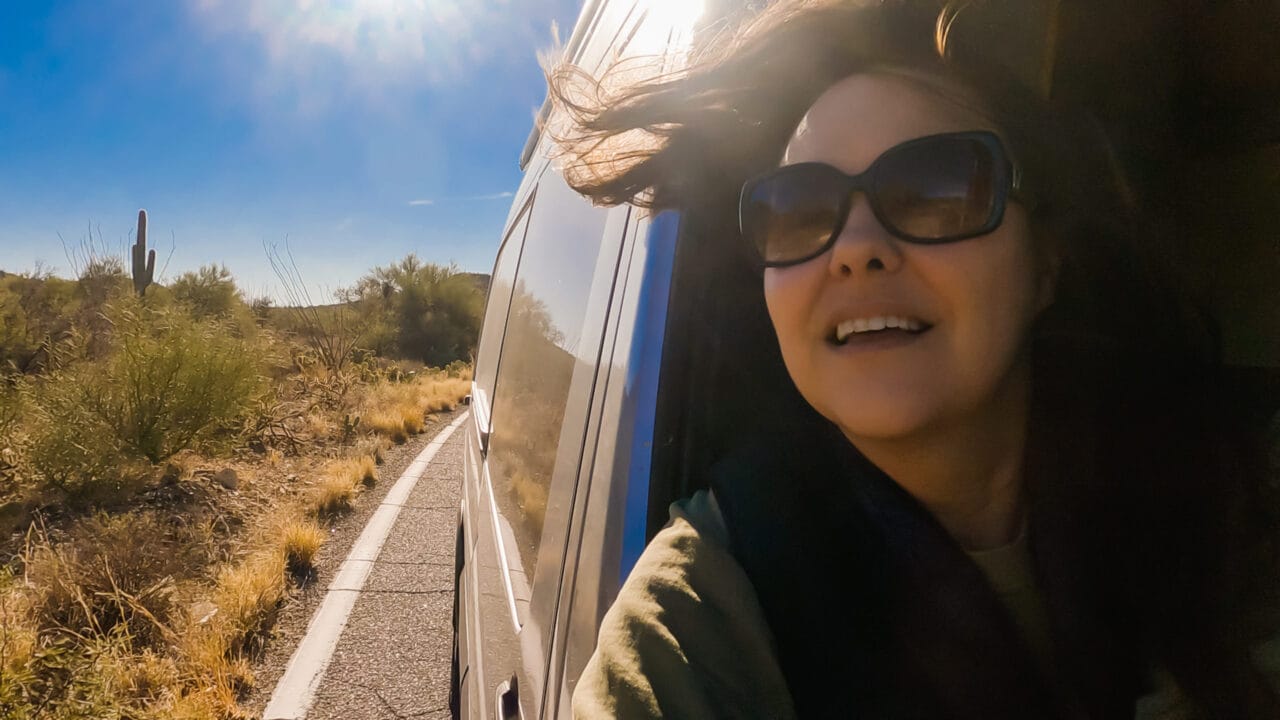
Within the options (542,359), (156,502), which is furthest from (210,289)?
(542,359)

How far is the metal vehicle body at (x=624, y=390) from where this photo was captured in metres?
0.88

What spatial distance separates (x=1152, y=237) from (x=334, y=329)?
20.7m

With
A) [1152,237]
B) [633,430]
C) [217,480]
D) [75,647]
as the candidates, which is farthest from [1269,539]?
[217,480]

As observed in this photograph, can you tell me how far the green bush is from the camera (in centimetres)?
620

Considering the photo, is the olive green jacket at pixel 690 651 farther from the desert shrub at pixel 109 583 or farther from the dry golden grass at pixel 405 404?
the dry golden grass at pixel 405 404

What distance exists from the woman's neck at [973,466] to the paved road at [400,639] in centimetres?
312

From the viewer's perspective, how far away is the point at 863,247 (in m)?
0.76

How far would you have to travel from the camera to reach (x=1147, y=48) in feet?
3.66

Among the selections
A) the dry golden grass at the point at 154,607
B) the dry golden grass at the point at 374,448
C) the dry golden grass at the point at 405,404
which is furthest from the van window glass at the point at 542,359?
the dry golden grass at the point at 405,404

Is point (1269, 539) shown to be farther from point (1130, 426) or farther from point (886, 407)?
point (886, 407)

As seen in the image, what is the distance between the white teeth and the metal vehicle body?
0.23 meters

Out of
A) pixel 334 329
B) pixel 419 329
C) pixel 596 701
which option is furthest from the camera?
pixel 419 329

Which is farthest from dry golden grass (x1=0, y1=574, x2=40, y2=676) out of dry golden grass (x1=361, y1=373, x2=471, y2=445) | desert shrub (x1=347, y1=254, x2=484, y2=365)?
desert shrub (x1=347, y1=254, x2=484, y2=365)

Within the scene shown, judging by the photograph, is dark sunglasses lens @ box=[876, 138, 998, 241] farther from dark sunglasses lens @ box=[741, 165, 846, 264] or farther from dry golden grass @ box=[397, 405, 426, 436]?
dry golden grass @ box=[397, 405, 426, 436]
